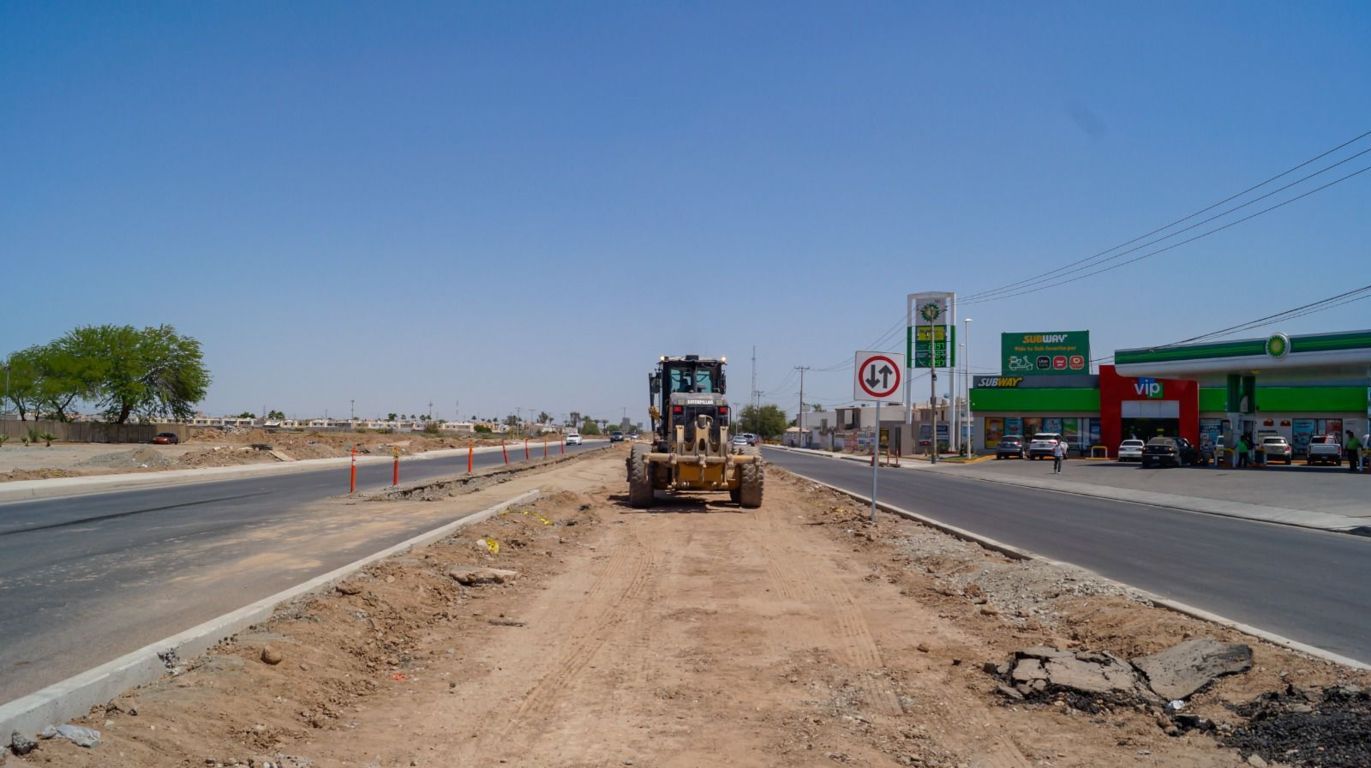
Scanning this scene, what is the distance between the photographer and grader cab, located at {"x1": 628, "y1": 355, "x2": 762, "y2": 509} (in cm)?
2211

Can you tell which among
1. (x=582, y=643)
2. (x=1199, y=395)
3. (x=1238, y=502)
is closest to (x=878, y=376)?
(x=582, y=643)

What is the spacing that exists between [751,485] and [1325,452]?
40796 millimetres

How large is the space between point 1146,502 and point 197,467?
35112 mm

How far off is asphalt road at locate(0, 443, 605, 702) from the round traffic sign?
26.4 feet

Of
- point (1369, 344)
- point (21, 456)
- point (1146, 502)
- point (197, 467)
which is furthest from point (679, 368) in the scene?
point (21, 456)

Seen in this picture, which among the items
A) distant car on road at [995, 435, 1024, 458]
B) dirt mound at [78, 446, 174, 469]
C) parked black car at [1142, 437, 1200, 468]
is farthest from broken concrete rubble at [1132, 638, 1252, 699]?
distant car on road at [995, 435, 1024, 458]

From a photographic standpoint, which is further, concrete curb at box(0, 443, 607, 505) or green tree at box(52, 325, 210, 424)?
green tree at box(52, 325, 210, 424)

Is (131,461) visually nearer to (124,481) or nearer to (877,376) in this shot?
(124,481)

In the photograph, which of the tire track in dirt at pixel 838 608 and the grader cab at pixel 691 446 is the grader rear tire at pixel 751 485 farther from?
the tire track in dirt at pixel 838 608

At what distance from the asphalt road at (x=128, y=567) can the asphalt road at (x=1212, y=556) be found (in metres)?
9.82

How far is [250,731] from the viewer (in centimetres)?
559

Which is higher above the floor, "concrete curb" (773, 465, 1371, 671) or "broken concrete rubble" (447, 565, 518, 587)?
"concrete curb" (773, 465, 1371, 671)

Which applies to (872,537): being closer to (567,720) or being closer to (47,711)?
(567,720)

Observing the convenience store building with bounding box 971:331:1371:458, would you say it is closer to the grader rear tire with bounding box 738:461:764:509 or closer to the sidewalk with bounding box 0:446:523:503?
the grader rear tire with bounding box 738:461:764:509
